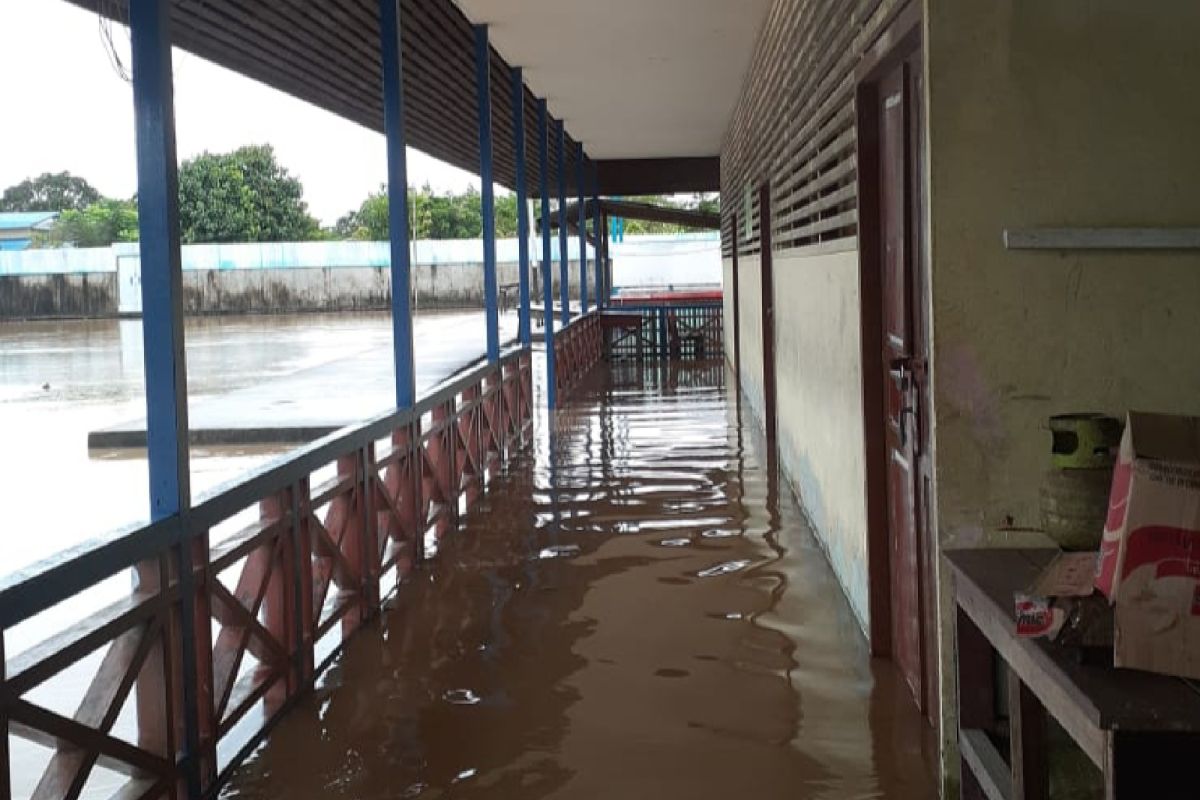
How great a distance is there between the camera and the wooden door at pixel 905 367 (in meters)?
3.86

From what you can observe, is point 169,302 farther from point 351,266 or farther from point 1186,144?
point 351,266

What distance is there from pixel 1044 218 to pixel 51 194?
3.31 meters

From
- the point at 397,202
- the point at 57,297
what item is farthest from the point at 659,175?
the point at 397,202

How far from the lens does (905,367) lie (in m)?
3.90

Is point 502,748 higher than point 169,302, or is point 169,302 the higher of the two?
point 169,302

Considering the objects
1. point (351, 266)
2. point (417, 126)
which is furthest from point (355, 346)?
point (417, 126)

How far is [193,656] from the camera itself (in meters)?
3.47

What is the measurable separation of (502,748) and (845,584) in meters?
2.08

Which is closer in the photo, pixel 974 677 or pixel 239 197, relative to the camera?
pixel 974 677

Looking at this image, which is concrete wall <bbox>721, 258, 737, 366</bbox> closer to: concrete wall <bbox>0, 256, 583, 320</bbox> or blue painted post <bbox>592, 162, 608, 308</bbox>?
blue painted post <bbox>592, 162, 608, 308</bbox>

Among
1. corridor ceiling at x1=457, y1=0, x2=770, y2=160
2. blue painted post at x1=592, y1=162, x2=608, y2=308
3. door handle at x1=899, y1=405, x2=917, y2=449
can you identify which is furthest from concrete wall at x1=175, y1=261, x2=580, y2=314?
door handle at x1=899, y1=405, x2=917, y2=449

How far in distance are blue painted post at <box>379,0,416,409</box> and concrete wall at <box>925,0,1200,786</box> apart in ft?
12.5

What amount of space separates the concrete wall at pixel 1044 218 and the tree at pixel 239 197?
2998mm

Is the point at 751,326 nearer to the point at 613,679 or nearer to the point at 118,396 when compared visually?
the point at 613,679
